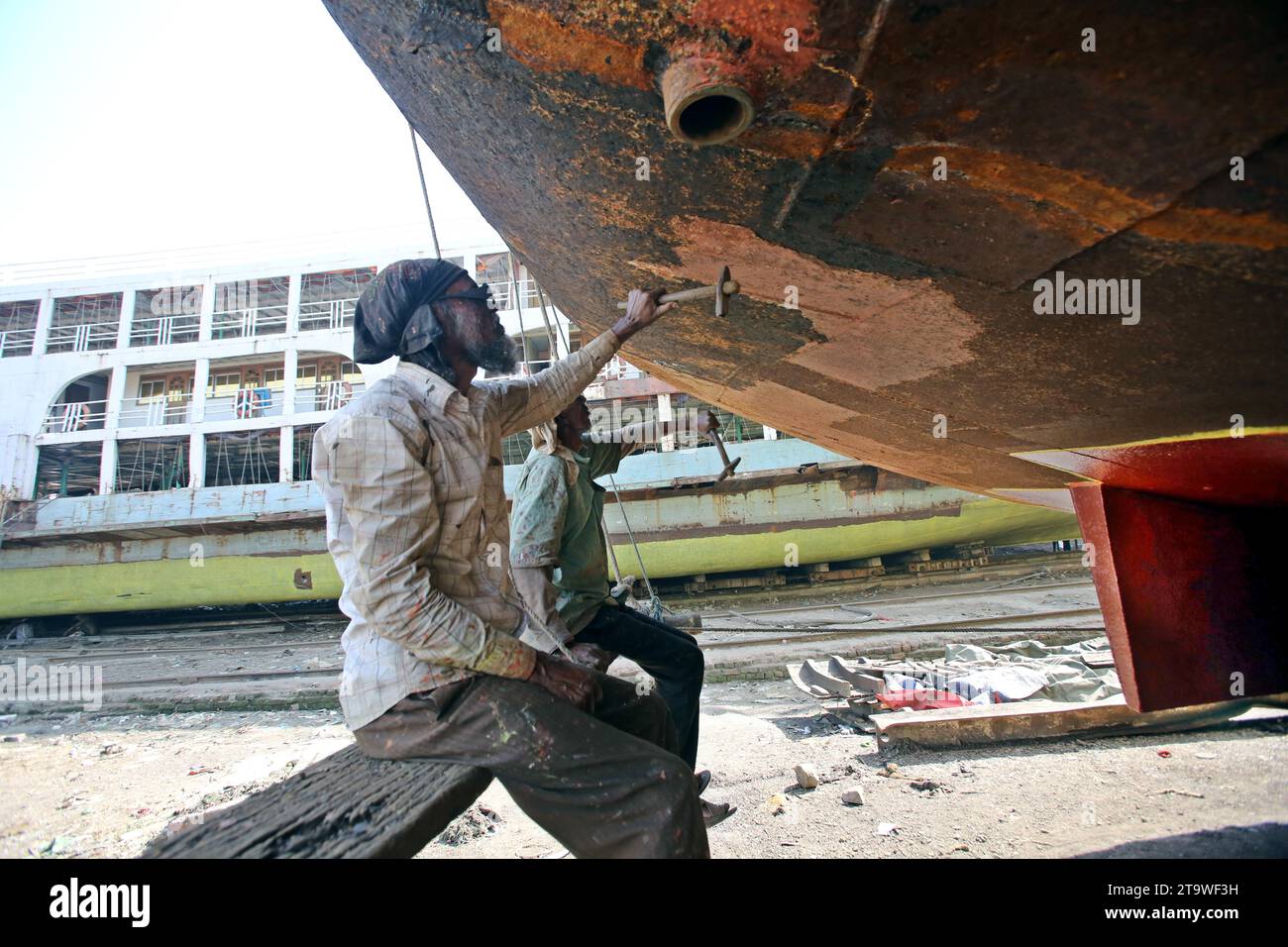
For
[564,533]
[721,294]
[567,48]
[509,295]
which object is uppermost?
[509,295]

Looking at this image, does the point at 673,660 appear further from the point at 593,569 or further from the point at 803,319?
the point at 803,319

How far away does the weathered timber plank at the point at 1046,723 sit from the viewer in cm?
341

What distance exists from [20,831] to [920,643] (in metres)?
5.99

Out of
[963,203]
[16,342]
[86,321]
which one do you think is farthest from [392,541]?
[16,342]

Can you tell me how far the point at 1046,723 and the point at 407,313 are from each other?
358 centimetres

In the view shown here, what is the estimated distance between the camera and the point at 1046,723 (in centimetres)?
345

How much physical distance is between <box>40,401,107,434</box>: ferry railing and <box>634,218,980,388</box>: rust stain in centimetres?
2251

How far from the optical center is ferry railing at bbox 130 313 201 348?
67.7 feet

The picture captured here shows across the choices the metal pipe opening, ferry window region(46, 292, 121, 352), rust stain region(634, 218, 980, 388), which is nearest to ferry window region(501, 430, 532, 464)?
rust stain region(634, 218, 980, 388)

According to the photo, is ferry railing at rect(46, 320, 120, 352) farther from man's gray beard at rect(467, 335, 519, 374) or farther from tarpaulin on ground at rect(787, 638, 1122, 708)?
man's gray beard at rect(467, 335, 519, 374)

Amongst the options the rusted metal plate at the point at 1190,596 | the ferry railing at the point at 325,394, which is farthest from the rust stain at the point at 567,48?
the ferry railing at the point at 325,394

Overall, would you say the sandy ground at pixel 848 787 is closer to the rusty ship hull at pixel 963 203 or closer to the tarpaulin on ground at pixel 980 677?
the tarpaulin on ground at pixel 980 677

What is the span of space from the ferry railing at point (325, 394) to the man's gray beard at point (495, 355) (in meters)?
17.6

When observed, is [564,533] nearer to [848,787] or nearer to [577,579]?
[577,579]
